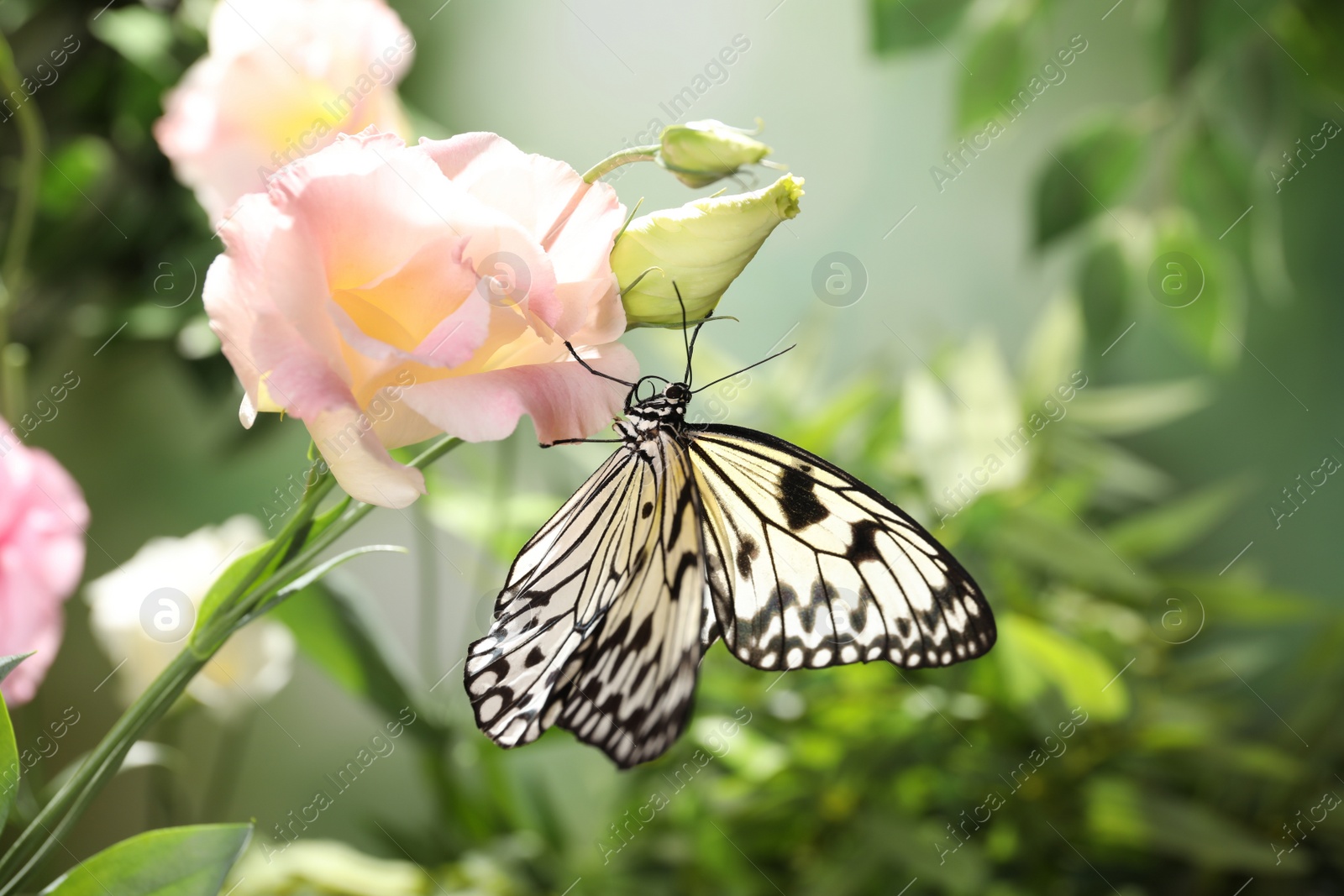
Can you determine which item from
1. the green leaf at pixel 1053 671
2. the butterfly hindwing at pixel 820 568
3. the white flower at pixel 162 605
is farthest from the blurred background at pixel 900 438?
the butterfly hindwing at pixel 820 568

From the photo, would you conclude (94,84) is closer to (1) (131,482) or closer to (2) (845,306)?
(1) (131,482)

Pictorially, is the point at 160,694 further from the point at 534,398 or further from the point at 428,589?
the point at 428,589

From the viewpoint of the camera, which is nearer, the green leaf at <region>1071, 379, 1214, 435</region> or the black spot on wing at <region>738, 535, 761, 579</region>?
the black spot on wing at <region>738, 535, 761, 579</region>

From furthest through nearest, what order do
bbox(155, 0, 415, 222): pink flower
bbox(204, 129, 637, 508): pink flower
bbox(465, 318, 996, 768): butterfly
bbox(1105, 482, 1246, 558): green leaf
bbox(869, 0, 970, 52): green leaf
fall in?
bbox(1105, 482, 1246, 558): green leaf, bbox(869, 0, 970, 52): green leaf, bbox(155, 0, 415, 222): pink flower, bbox(465, 318, 996, 768): butterfly, bbox(204, 129, 637, 508): pink flower

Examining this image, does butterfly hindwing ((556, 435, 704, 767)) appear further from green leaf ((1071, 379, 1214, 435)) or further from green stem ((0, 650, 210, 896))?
green leaf ((1071, 379, 1214, 435))

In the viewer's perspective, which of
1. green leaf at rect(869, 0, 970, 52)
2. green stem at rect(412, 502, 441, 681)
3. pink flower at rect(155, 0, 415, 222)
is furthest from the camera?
green stem at rect(412, 502, 441, 681)

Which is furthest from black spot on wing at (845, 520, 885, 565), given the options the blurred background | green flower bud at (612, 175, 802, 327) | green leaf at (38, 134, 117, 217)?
green leaf at (38, 134, 117, 217)
